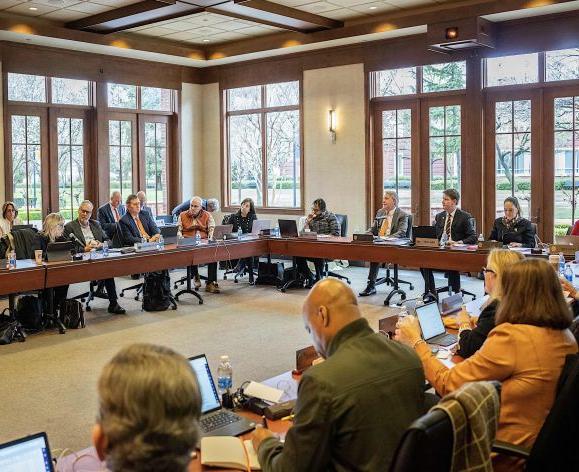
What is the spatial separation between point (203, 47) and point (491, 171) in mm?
4951

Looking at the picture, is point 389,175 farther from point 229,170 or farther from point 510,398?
point 510,398

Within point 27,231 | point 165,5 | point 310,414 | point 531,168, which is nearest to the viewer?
point 310,414

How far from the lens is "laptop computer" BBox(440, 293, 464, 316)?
440 cm

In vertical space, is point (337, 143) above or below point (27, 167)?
above

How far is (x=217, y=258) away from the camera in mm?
8102

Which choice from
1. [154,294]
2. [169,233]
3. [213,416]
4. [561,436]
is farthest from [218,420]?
[169,233]

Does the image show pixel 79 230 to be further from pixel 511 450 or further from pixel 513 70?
pixel 511 450

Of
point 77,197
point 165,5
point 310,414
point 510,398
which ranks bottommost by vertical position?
point 510,398

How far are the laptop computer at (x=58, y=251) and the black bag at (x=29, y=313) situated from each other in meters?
0.44

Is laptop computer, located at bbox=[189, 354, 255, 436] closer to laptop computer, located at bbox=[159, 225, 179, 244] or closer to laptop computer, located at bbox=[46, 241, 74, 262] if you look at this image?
laptop computer, located at bbox=[46, 241, 74, 262]

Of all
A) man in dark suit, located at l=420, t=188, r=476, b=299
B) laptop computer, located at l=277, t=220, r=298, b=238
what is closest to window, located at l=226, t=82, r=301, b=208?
laptop computer, located at l=277, t=220, r=298, b=238

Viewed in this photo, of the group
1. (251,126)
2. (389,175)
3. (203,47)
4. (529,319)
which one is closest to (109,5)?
(203,47)

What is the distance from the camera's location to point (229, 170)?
40.3 ft

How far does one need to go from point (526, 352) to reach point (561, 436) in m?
0.33
